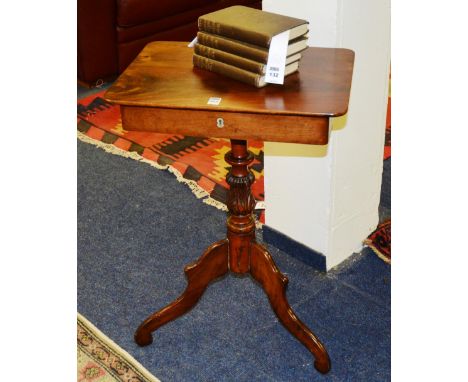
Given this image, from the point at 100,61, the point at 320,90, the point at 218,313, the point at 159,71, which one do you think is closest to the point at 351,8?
the point at 320,90

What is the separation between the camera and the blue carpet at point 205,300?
1.79 meters

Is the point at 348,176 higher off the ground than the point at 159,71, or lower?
lower

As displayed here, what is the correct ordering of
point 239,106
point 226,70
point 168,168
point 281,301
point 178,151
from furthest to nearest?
point 178,151, point 168,168, point 281,301, point 226,70, point 239,106

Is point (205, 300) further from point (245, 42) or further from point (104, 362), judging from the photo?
point (245, 42)

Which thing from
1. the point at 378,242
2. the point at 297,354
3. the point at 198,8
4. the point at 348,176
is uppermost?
the point at 198,8

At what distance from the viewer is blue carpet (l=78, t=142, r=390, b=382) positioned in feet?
5.86

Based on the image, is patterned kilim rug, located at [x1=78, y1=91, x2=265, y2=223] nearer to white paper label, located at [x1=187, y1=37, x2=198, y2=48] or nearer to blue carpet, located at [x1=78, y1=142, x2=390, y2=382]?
blue carpet, located at [x1=78, y1=142, x2=390, y2=382]

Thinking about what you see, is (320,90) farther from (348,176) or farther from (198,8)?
(198,8)

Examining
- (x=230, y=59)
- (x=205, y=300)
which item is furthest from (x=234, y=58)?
(x=205, y=300)

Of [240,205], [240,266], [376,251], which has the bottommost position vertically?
[376,251]

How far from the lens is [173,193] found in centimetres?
256

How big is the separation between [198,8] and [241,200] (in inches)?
80.3

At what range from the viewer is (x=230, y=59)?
147cm

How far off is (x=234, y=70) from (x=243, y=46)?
0.20 ft
